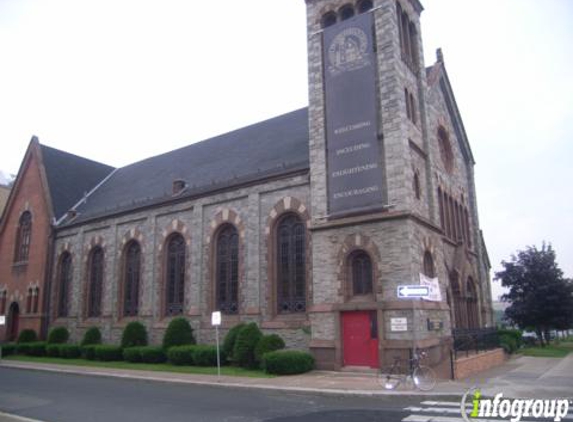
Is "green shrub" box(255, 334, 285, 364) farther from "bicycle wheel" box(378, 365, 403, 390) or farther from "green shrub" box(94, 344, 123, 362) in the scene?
"green shrub" box(94, 344, 123, 362)

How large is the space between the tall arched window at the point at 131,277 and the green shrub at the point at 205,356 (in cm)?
827

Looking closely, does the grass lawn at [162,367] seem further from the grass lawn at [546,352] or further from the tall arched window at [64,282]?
the grass lawn at [546,352]

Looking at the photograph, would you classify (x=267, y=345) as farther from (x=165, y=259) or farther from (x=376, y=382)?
(x=165, y=259)

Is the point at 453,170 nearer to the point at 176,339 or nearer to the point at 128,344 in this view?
the point at 176,339

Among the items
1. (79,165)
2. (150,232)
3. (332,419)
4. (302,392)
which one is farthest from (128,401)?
(79,165)

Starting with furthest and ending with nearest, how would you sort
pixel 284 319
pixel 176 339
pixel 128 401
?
pixel 176 339 < pixel 284 319 < pixel 128 401

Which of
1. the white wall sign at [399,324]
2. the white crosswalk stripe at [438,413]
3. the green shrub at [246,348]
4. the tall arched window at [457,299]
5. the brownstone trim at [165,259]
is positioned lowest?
the white crosswalk stripe at [438,413]

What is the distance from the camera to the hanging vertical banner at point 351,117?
19984 millimetres

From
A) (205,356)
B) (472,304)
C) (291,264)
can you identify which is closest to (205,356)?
(205,356)

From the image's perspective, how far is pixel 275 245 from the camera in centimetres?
2323

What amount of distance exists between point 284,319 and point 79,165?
26697 mm

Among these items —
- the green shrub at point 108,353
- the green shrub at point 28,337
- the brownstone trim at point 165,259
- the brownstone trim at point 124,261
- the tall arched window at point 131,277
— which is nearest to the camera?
the green shrub at point 108,353

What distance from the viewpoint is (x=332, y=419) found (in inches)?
427

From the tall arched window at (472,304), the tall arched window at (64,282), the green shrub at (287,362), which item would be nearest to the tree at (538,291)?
the tall arched window at (472,304)
